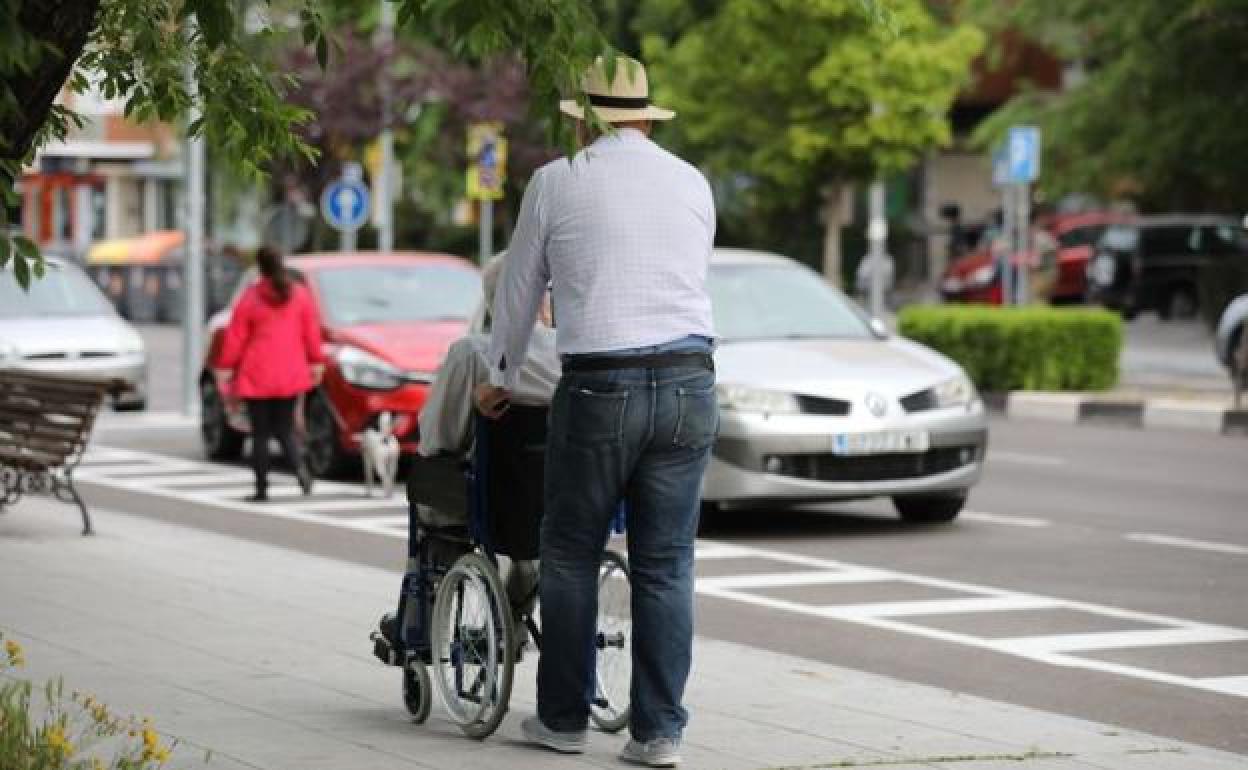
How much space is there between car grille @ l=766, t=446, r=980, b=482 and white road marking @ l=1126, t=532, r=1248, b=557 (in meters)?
1.08

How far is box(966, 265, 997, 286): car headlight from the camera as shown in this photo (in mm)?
47156

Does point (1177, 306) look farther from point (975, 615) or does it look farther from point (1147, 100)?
point (975, 615)

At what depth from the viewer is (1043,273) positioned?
47.6 m

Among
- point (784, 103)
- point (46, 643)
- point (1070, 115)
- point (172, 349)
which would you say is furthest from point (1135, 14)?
point (46, 643)

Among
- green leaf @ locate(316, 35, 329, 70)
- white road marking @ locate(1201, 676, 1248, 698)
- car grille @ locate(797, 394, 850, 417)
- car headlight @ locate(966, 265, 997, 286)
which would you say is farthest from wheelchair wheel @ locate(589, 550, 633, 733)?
car headlight @ locate(966, 265, 997, 286)

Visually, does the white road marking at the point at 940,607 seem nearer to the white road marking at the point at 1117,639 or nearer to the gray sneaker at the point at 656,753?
the white road marking at the point at 1117,639

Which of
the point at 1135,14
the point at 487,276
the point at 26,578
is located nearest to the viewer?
the point at 487,276

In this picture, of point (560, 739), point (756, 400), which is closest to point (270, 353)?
point (756, 400)

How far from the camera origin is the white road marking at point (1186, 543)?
14.7 meters

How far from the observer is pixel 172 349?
42.5 meters

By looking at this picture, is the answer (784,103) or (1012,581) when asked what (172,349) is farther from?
(1012,581)

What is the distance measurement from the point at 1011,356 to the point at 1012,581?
14.4 m

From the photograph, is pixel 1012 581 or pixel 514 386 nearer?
Answer: pixel 514 386

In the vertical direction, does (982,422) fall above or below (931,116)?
A: below
